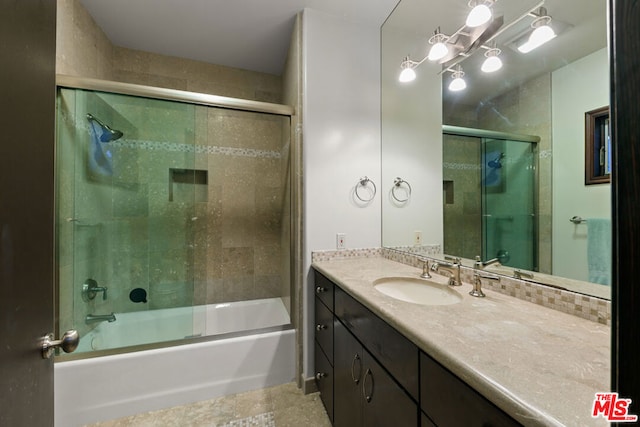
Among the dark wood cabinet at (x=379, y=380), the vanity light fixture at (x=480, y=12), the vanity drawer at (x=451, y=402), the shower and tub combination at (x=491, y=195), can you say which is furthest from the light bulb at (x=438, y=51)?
the vanity drawer at (x=451, y=402)

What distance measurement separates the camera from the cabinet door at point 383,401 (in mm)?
746

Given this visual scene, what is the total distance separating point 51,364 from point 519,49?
2.06 metres

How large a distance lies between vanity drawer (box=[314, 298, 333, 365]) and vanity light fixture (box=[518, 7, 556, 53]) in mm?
1594

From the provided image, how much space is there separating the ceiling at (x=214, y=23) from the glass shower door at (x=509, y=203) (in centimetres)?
125

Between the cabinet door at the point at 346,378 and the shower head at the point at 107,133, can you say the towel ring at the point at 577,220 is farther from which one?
the shower head at the point at 107,133

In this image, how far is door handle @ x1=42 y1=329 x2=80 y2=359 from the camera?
60 centimetres

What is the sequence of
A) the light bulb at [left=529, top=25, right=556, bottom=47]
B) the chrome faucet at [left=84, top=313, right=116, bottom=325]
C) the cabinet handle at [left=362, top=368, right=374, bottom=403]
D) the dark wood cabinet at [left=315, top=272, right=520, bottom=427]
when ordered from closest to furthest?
the dark wood cabinet at [left=315, top=272, right=520, bottom=427] → the cabinet handle at [left=362, top=368, right=374, bottom=403] → the light bulb at [left=529, top=25, right=556, bottom=47] → the chrome faucet at [left=84, top=313, right=116, bottom=325]

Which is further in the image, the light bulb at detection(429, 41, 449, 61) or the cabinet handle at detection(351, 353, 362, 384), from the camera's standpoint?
the light bulb at detection(429, 41, 449, 61)

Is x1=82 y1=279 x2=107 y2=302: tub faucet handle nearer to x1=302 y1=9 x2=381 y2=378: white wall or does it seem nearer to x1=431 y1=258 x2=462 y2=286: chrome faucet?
x1=302 y1=9 x2=381 y2=378: white wall

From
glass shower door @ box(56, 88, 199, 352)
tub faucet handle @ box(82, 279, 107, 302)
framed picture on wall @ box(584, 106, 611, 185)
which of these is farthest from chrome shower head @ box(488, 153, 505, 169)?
tub faucet handle @ box(82, 279, 107, 302)

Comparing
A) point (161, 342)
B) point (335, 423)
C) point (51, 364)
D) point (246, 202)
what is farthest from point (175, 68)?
point (335, 423)

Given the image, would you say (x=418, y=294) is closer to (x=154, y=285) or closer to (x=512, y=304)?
(x=512, y=304)

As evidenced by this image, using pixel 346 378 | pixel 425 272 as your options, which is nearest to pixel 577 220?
pixel 425 272

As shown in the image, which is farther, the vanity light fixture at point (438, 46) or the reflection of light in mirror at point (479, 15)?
the vanity light fixture at point (438, 46)
